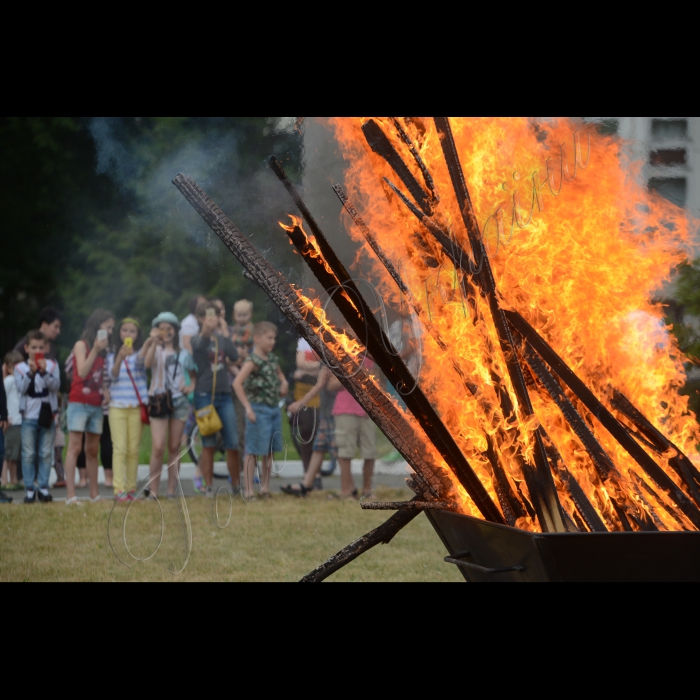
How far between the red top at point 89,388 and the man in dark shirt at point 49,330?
235mm

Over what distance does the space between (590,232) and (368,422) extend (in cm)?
267

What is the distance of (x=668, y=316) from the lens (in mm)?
5898

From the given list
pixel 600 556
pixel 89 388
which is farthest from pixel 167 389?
pixel 600 556

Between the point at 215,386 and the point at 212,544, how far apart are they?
1.06 m

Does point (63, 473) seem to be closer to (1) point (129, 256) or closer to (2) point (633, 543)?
(1) point (129, 256)

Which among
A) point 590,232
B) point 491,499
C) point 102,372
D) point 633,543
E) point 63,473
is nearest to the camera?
point 633,543

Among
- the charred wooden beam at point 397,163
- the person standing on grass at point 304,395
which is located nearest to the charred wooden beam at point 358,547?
the charred wooden beam at point 397,163

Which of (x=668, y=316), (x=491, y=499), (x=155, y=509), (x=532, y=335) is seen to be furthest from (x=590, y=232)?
(x=155, y=509)

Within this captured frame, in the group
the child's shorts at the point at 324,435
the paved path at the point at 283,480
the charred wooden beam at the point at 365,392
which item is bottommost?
the paved path at the point at 283,480

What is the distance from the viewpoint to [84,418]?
5.28m

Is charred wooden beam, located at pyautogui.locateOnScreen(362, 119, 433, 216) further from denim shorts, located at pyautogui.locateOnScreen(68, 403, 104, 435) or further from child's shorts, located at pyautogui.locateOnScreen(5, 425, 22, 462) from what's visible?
child's shorts, located at pyautogui.locateOnScreen(5, 425, 22, 462)

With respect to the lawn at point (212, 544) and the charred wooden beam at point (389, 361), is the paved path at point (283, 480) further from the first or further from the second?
the charred wooden beam at point (389, 361)

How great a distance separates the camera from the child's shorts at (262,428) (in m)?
4.87

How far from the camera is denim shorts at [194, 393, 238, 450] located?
5297 millimetres
